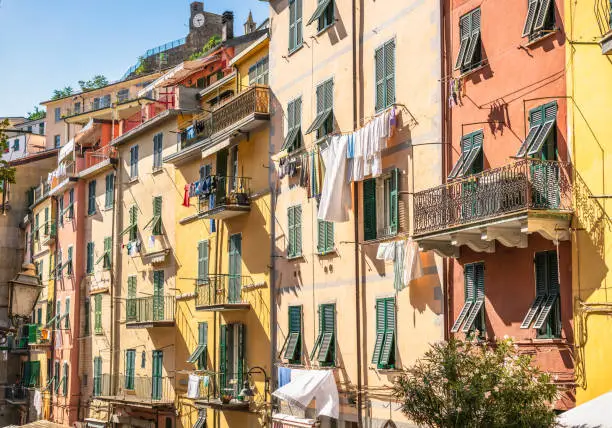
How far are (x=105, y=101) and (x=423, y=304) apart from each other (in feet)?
210

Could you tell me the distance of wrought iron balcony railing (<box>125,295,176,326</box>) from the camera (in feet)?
136

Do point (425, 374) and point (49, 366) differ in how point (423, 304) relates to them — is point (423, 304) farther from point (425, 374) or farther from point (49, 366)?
point (49, 366)

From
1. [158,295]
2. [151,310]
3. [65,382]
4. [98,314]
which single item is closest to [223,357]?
[151,310]

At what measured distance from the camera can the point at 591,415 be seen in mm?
17734

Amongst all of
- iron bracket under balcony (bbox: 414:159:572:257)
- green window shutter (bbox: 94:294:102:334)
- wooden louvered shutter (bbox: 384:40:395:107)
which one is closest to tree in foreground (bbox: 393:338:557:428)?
iron bracket under balcony (bbox: 414:159:572:257)

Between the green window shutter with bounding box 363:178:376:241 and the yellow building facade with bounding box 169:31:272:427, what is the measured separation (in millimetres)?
6587

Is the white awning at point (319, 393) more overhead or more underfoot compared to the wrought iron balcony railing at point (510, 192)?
more underfoot

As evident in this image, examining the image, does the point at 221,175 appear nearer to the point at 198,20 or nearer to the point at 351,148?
the point at 351,148

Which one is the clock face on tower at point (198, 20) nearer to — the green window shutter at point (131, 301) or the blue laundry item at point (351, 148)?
the green window shutter at point (131, 301)

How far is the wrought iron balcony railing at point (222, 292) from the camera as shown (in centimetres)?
3512

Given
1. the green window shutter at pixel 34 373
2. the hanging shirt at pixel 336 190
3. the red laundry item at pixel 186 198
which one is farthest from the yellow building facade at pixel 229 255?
the green window shutter at pixel 34 373

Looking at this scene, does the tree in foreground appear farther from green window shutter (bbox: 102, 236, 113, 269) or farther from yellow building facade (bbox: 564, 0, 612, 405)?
green window shutter (bbox: 102, 236, 113, 269)

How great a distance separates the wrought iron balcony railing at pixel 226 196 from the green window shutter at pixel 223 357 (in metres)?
3.88

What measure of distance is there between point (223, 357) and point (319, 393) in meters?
8.56
